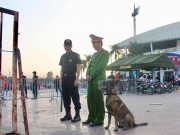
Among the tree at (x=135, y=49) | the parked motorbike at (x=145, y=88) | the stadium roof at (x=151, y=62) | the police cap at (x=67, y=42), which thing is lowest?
the parked motorbike at (x=145, y=88)

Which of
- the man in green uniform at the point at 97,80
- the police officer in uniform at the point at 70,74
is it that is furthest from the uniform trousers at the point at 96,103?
the police officer in uniform at the point at 70,74

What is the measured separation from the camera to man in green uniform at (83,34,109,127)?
511 centimetres

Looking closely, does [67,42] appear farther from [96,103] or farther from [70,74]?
[96,103]

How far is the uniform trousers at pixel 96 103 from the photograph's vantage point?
202 inches

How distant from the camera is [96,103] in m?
5.14

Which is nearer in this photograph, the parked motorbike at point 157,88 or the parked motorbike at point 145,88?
the parked motorbike at point 145,88

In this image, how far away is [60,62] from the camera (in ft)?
20.0

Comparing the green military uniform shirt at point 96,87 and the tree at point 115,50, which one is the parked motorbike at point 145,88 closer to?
the green military uniform shirt at point 96,87

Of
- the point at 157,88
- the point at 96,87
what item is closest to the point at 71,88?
the point at 96,87

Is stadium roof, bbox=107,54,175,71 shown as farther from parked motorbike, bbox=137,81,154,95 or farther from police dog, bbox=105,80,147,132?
police dog, bbox=105,80,147,132

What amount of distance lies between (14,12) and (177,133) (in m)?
3.58

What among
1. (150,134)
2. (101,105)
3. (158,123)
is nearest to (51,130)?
(101,105)

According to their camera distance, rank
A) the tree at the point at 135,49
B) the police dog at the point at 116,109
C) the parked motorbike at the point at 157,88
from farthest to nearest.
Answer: the tree at the point at 135,49
the parked motorbike at the point at 157,88
the police dog at the point at 116,109

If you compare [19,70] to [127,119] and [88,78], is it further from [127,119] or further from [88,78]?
[127,119]
